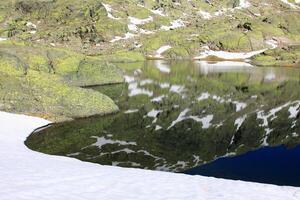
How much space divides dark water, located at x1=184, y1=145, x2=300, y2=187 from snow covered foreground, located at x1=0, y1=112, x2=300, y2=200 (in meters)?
5.10

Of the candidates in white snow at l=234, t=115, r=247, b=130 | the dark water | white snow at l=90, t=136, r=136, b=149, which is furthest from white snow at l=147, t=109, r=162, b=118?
the dark water

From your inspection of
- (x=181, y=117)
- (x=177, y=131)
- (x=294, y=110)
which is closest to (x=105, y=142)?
(x=177, y=131)

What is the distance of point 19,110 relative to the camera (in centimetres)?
4612

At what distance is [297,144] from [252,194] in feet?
71.6

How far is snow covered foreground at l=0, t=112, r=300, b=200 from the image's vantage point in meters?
20.6

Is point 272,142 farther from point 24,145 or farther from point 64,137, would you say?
point 24,145

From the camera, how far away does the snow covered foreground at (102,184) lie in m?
20.6

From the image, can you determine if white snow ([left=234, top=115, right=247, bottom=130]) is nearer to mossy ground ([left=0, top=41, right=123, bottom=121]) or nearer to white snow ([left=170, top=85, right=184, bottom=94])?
mossy ground ([left=0, top=41, right=123, bottom=121])

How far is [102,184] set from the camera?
2284 centimetres

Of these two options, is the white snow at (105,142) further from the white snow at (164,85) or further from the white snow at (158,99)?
the white snow at (164,85)

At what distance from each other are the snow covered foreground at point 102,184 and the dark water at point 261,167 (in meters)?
5.10

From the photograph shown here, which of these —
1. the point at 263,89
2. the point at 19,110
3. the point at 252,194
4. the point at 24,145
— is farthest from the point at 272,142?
the point at 263,89

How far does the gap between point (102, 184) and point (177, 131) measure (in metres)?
22.6

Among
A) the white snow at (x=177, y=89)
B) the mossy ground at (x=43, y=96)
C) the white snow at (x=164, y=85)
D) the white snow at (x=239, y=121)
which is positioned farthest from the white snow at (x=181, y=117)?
the white snow at (x=164, y=85)
